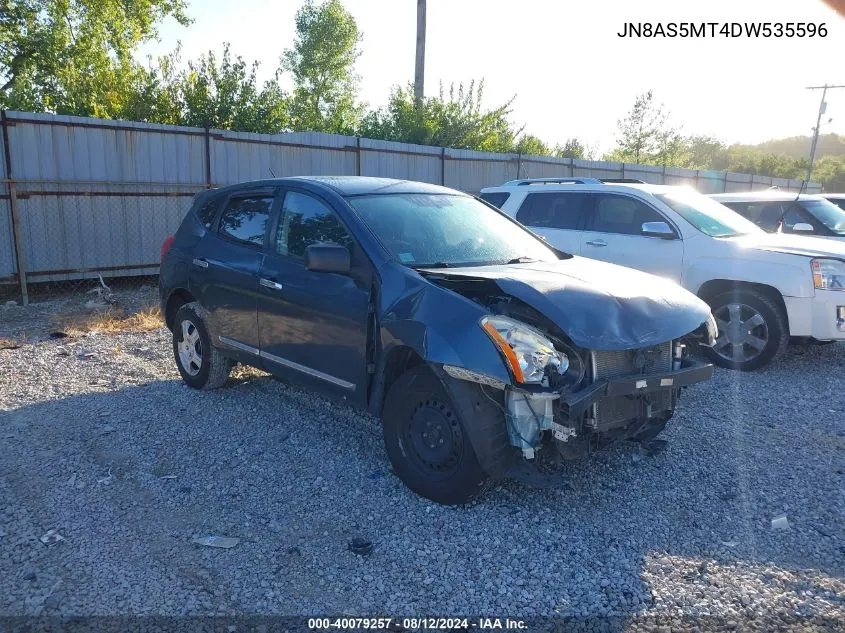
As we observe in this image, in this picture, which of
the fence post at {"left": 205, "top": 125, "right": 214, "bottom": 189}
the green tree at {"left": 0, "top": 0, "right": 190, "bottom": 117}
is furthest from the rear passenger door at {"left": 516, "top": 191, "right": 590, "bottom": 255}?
the green tree at {"left": 0, "top": 0, "right": 190, "bottom": 117}

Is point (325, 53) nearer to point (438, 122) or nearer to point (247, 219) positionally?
point (438, 122)

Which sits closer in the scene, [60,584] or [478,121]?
[60,584]

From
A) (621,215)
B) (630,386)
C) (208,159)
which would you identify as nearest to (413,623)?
(630,386)

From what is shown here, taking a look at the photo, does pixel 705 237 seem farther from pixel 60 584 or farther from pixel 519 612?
pixel 60 584

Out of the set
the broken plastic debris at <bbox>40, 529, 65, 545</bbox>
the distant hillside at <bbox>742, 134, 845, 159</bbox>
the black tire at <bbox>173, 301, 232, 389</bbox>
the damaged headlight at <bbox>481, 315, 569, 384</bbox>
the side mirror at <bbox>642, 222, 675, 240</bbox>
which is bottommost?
the broken plastic debris at <bbox>40, 529, 65, 545</bbox>

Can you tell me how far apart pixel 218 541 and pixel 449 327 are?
1.62 metres

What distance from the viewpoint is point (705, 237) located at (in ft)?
23.9

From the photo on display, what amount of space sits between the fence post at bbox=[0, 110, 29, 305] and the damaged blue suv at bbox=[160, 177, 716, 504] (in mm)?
5848

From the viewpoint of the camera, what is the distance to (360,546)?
3.47 metres

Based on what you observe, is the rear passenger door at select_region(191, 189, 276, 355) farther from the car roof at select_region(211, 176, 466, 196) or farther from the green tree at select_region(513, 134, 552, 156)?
the green tree at select_region(513, 134, 552, 156)

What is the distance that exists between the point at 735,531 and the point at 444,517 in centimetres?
156

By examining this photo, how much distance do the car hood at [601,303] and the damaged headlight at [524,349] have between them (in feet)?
0.45

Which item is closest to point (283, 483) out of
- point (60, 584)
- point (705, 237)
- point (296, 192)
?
point (60, 584)

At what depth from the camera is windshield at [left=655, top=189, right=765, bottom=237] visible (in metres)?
7.49
